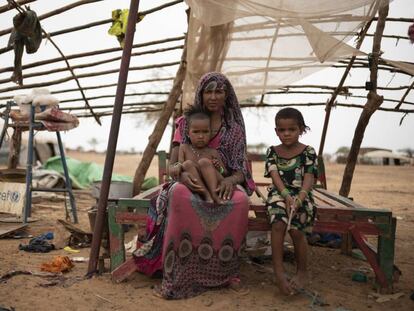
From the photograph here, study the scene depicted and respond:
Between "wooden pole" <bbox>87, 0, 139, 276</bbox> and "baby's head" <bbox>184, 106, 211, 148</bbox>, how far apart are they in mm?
511

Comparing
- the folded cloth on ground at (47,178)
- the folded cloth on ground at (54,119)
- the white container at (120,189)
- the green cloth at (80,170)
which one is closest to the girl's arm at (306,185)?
the white container at (120,189)

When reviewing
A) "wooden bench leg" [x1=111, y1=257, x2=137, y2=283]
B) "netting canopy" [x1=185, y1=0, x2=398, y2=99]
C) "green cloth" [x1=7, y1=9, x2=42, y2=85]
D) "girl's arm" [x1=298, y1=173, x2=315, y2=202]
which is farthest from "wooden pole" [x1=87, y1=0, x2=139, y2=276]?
"green cloth" [x1=7, y1=9, x2=42, y2=85]

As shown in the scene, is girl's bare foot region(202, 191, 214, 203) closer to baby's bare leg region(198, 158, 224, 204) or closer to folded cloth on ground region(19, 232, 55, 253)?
baby's bare leg region(198, 158, 224, 204)

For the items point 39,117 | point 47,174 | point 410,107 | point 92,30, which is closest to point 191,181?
point 39,117

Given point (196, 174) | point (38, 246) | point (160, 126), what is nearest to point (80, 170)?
point (160, 126)

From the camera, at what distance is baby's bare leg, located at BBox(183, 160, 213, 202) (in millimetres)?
2543

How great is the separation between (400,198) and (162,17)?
6894 millimetres

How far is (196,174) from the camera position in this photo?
8.54 ft

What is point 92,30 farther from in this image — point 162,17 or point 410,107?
point 410,107

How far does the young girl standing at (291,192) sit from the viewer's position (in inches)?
100

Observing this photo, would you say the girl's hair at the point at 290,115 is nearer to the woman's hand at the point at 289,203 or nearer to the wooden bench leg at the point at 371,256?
the woman's hand at the point at 289,203

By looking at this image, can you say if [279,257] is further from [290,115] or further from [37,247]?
[37,247]

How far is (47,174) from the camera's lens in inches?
354

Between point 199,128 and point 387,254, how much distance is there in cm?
151
